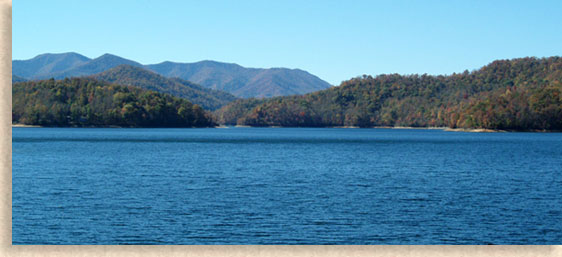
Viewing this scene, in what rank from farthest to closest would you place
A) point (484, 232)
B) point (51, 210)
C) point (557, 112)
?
point (557, 112), point (51, 210), point (484, 232)

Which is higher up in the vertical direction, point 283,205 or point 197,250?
point 197,250

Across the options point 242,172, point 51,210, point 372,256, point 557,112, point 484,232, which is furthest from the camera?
point 557,112

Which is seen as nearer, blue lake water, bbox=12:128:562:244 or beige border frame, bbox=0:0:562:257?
beige border frame, bbox=0:0:562:257

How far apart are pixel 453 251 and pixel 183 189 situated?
25621 millimetres

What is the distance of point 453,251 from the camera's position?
17.8 meters

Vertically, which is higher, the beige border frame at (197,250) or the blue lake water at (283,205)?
the beige border frame at (197,250)

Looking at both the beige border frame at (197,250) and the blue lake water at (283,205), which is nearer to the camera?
the beige border frame at (197,250)

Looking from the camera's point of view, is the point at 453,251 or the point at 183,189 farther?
the point at 183,189

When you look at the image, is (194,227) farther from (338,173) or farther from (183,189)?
(338,173)

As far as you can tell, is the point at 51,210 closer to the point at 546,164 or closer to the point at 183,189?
the point at 183,189

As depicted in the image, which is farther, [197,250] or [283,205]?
[283,205]

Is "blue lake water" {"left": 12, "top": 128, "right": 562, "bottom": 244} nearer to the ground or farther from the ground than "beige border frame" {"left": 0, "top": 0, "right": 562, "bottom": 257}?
nearer to the ground

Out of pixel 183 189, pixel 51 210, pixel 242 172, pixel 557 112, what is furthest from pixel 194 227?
pixel 557 112

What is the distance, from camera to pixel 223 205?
33.3 metres
